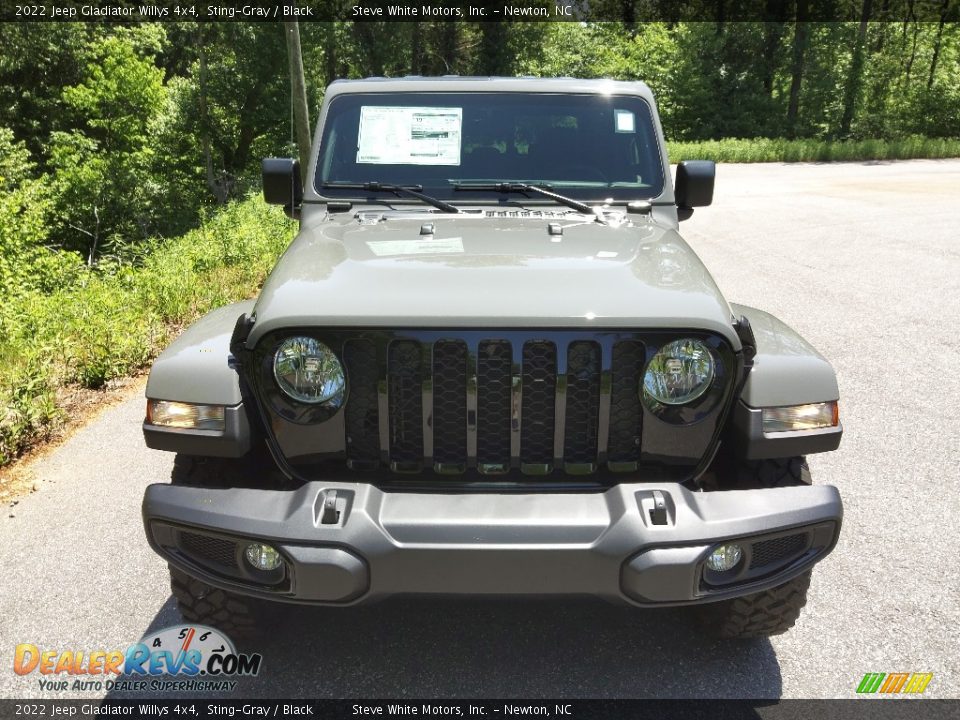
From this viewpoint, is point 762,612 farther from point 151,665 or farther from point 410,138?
point 410,138

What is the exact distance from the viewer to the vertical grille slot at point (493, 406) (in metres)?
2.42

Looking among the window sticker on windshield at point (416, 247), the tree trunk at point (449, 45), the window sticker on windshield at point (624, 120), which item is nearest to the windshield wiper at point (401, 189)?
the window sticker on windshield at point (416, 247)

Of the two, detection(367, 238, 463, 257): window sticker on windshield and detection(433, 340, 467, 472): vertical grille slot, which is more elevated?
detection(367, 238, 463, 257): window sticker on windshield

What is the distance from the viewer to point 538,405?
2467mm

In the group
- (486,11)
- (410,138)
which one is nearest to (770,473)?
(410,138)

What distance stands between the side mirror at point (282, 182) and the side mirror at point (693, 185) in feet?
5.83

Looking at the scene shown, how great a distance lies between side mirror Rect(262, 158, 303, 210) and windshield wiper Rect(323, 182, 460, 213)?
0.73 feet

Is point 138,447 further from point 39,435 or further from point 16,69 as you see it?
point 16,69

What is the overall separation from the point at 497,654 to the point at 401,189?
1.96 m

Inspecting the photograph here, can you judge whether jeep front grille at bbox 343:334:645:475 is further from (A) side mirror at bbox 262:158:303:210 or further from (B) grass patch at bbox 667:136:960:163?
(B) grass patch at bbox 667:136:960:163

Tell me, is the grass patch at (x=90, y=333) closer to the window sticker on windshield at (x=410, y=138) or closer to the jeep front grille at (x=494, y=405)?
the window sticker on windshield at (x=410, y=138)

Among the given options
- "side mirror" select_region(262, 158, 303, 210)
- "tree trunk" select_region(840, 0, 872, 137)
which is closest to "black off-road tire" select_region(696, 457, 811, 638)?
"side mirror" select_region(262, 158, 303, 210)

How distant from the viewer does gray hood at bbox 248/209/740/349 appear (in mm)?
2367

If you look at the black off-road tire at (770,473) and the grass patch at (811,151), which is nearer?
the black off-road tire at (770,473)
